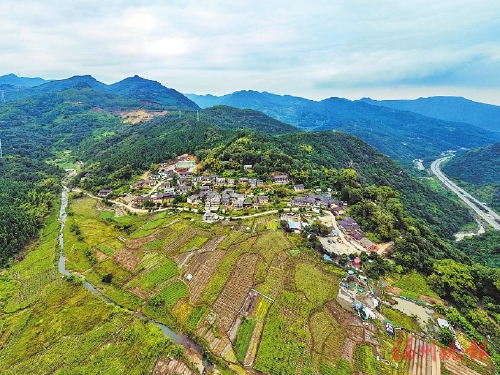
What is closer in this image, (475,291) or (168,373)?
(168,373)

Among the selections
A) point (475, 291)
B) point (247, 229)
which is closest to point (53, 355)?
point (247, 229)

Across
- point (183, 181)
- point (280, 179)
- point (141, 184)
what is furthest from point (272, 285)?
point (141, 184)

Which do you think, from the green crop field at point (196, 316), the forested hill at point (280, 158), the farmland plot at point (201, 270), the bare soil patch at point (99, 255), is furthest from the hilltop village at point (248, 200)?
the green crop field at point (196, 316)

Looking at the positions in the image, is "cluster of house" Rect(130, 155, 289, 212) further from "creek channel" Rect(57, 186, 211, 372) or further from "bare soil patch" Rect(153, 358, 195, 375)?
"bare soil patch" Rect(153, 358, 195, 375)

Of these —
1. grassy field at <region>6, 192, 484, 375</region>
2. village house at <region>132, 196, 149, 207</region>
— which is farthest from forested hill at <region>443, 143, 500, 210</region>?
village house at <region>132, 196, 149, 207</region>

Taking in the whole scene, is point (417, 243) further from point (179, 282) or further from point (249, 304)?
point (179, 282)

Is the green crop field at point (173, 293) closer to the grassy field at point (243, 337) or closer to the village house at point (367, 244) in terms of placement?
the grassy field at point (243, 337)

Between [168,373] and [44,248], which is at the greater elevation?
[168,373]
